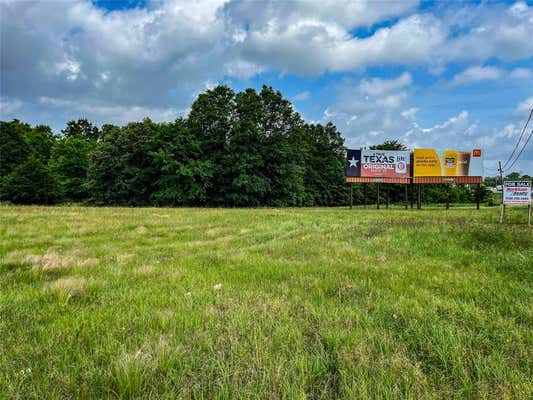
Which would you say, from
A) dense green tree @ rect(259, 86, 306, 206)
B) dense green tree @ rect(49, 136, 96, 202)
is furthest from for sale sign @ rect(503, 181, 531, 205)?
dense green tree @ rect(49, 136, 96, 202)

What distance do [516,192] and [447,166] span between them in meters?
22.9

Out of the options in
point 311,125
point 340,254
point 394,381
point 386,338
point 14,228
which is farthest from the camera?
point 311,125

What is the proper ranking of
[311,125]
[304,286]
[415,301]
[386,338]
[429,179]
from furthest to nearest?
[311,125], [429,179], [304,286], [415,301], [386,338]

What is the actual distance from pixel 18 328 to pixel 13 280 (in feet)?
7.87

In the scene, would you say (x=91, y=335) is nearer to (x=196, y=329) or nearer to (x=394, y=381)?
(x=196, y=329)

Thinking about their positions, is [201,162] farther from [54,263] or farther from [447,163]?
[54,263]

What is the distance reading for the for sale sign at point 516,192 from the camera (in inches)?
484

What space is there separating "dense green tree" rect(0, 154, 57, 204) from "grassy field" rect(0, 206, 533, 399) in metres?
44.4

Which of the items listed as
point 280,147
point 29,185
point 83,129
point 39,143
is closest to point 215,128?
point 280,147

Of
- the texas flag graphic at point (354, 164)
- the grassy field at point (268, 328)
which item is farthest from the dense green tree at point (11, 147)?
the grassy field at point (268, 328)

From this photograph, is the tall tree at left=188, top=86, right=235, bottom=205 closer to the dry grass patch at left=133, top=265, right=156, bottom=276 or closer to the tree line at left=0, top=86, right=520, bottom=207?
the tree line at left=0, top=86, right=520, bottom=207

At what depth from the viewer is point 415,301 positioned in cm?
359

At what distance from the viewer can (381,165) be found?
33.0m

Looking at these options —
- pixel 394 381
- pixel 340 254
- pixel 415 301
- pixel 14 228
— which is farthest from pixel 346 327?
pixel 14 228
